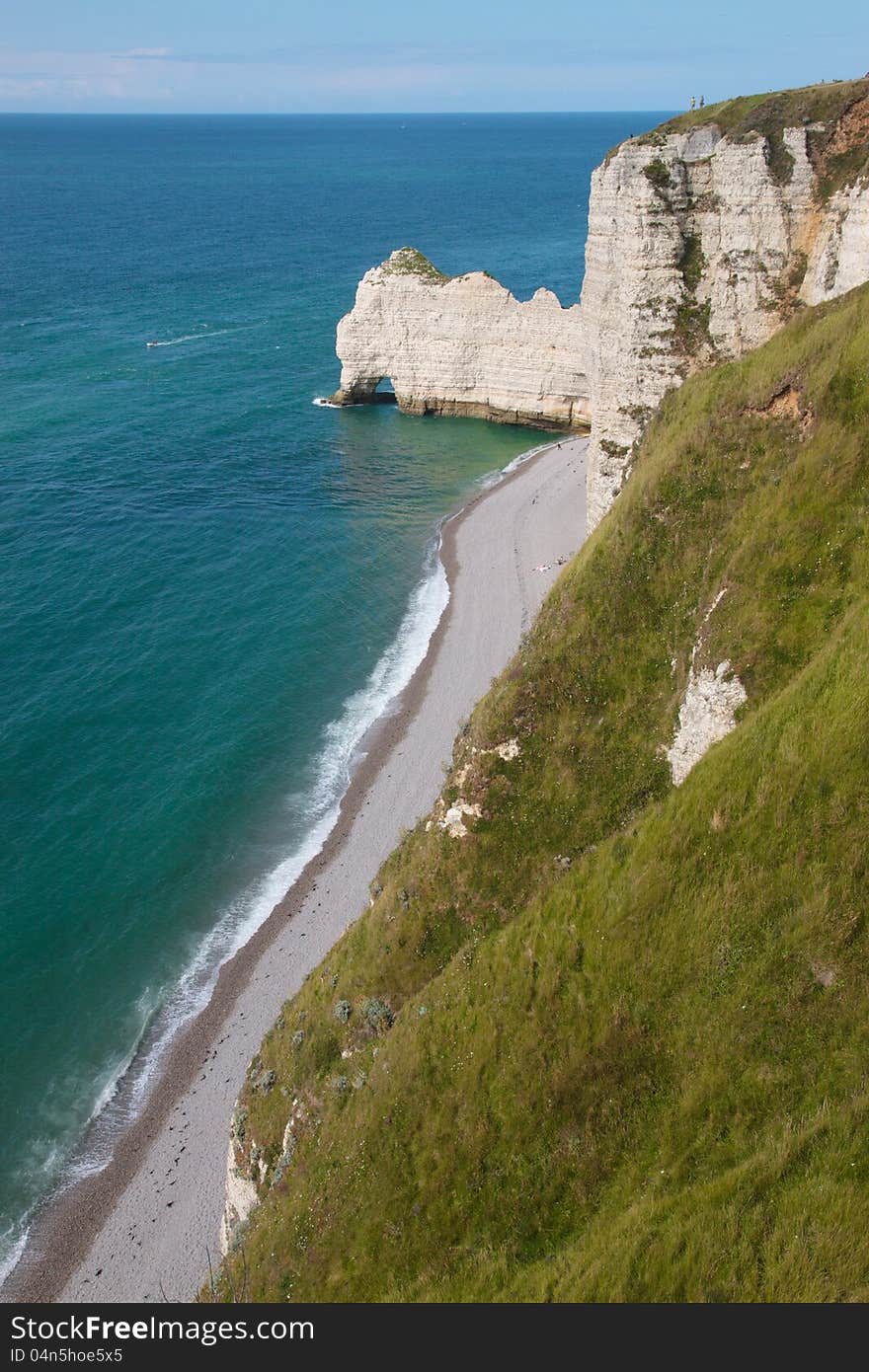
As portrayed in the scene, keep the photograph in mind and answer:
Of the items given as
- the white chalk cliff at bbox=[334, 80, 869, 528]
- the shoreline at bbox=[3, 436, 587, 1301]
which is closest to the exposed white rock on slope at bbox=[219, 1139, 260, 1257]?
the shoreline at bbox=[3, 436, 587, 1301]

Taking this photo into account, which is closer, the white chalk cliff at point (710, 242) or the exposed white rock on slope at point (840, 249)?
the exposed white rock on slope at point (840, 249)

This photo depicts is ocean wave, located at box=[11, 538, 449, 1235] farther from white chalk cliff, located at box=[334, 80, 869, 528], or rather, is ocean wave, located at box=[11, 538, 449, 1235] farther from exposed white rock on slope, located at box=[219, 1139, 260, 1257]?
white chalk cliff, located at box=[334, 80, 869, 528]

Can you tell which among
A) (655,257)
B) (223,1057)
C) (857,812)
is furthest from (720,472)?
(223,1057)

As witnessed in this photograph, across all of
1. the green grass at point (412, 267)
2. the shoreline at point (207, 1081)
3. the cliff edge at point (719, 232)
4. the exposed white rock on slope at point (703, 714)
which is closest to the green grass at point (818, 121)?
the cliff edge at point (719, 232)

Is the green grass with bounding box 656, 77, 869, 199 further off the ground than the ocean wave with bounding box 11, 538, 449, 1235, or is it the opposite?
the green grass with bounding box 656, 77, 869, 199

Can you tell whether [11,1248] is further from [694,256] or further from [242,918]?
[694,256]

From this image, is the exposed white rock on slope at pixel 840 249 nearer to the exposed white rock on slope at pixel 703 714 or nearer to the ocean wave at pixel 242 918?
the exposed white rock on slope at pixel 703 714

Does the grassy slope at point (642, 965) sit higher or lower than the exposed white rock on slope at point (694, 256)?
lower
